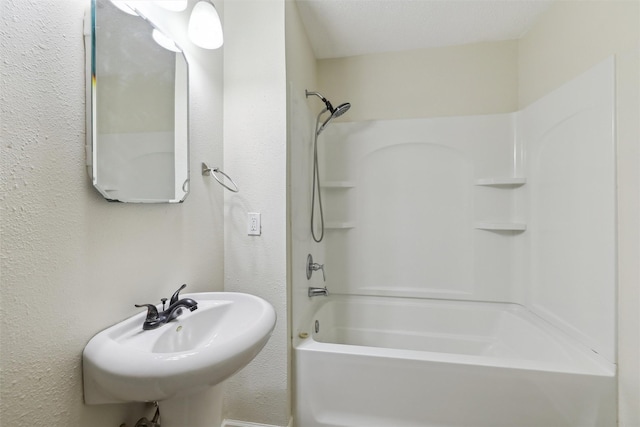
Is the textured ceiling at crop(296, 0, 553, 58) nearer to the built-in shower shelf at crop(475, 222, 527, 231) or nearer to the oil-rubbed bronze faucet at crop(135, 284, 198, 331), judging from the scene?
the built-in shower shelf at crop(475, 222, 527, 231)

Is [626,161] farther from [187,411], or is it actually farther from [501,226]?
[187,411]

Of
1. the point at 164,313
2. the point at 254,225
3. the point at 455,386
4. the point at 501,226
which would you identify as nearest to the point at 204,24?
the point at 254,225

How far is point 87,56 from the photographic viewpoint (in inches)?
29.1

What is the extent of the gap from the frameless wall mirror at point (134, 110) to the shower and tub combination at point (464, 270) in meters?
0.60

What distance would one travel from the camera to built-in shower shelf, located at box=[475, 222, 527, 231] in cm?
186

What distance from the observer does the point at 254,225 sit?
1.38 metres

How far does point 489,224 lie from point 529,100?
87 centimetres

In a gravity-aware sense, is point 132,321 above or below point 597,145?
below

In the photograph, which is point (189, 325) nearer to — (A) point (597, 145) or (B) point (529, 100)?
(A) point (597, 145)

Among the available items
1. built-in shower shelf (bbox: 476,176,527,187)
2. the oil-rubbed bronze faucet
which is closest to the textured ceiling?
built-in shower shelf (bbox: 476,176,527,187)

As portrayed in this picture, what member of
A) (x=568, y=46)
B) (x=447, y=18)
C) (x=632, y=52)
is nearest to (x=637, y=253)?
(x=632, y=52)

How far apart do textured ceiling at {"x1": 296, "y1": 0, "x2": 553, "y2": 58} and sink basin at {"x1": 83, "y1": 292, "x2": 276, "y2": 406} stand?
180 centimetres

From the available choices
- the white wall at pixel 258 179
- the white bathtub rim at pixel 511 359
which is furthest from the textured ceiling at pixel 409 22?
the white bathtub rim at pixel 511 359

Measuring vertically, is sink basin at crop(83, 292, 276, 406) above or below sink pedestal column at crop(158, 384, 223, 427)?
above
